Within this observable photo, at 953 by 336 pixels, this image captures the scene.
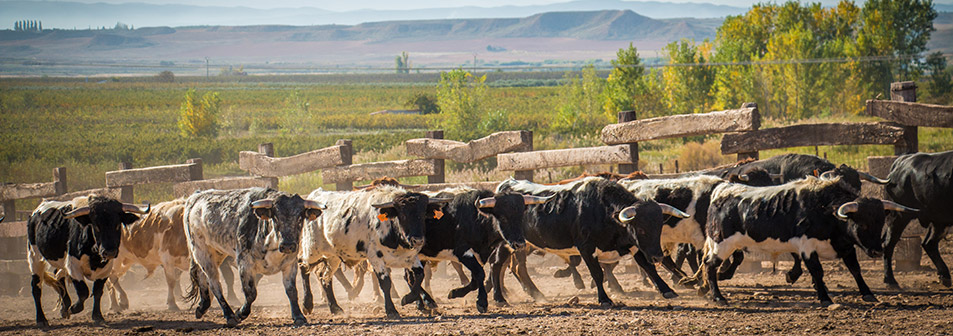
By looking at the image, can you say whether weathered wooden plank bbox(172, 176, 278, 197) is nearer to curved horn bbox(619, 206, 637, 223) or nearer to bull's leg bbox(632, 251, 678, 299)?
bull's leg bbox(632, 251, 678, 299)

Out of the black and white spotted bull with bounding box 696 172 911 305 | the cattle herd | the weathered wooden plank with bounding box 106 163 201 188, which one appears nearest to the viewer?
the black and white spotted bull with bounding box 696 172 911 305

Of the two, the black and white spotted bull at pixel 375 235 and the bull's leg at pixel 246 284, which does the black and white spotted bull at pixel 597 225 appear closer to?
the black and white spotted bull at pixel 375 235

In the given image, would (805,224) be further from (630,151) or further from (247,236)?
(247,236)

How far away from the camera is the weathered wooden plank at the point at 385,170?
16.0 meters

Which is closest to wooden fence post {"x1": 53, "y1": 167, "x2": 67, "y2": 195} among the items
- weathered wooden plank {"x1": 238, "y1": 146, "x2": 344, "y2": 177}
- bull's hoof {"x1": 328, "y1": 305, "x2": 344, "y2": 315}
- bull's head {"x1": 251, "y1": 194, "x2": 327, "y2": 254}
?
weathered wooden plank {"x1": 238, "y1": 146, "x2": 344, "y2": 177}

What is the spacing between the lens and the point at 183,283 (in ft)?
57.4

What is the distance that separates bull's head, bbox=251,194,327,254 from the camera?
10.5m

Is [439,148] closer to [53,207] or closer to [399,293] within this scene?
[399,293]

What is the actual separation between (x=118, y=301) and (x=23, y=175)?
2329 inches

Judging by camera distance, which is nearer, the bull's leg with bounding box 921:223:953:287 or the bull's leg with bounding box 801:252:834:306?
the bull's leg with bounding box 801:252:834:306

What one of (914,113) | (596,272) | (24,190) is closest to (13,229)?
(24,190)

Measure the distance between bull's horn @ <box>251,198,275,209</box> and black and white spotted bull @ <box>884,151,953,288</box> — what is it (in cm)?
775

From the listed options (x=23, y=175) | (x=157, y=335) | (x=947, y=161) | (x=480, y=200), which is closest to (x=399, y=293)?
(x=480, y=200)

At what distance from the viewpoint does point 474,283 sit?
11.1 metres
